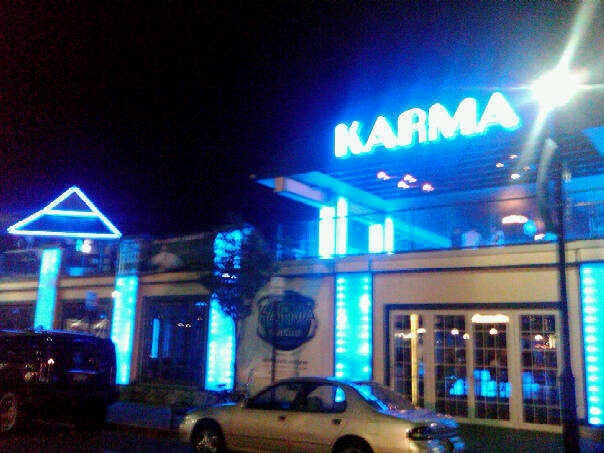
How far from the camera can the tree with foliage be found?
16.2m

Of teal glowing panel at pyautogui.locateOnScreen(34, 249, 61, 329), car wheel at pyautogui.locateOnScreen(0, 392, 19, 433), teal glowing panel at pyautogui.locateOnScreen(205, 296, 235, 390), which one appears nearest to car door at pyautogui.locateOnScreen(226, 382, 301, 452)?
car wheel at pyautogui.locateOnScreen(0, 392, 19, 433)

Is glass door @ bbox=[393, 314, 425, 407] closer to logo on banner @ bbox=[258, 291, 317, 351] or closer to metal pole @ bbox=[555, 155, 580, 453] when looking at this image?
logo on banner @ bbox=[258, 291, 317, 351]

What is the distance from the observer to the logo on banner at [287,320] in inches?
655

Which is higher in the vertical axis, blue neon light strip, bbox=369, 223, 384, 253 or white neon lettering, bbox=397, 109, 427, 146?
white neon lettering, bbox=397, 109, 427, 146

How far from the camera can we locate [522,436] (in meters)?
12.5

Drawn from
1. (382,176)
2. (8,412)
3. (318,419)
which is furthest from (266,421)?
(382,176)

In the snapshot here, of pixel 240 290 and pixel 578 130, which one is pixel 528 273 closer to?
pixel 578 130

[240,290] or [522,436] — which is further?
[240,290]

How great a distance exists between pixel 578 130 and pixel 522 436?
7269 mm

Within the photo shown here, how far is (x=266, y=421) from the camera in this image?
9.87 metres

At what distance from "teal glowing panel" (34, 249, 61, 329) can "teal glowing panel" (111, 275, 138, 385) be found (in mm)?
3796

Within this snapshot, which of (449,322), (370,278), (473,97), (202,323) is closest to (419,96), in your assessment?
(473,97)

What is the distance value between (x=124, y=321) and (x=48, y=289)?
4715 millimetres

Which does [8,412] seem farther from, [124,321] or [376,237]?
[376,237]
